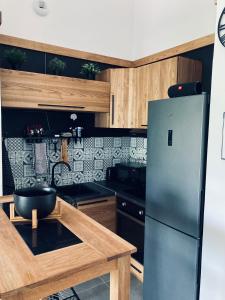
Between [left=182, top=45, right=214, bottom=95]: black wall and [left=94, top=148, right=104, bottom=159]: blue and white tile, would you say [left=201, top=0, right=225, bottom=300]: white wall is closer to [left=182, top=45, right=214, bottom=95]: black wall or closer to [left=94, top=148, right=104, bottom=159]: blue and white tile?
[left=182, top=45, right=214, bottom=95]: black wall

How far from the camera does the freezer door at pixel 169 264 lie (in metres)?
1.78

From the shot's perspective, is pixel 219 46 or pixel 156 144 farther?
pixel 156 144

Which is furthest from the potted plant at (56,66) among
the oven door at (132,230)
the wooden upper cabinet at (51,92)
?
the oven door at (132,230)

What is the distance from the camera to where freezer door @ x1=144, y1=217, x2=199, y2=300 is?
1783mm

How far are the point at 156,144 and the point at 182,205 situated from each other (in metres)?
0.53

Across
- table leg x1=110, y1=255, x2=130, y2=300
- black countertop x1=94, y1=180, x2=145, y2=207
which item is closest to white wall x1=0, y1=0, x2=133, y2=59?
black countertop x1=94, y1=180, x2=145, y2=207

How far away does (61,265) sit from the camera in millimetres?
966

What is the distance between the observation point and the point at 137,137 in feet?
11.3

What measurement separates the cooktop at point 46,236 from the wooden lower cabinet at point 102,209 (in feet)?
4.24

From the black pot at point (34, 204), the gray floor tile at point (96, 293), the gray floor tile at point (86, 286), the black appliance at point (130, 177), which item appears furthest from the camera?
the black appliance at point (130, 177)

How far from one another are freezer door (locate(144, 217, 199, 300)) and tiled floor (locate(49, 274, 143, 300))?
0.24 m

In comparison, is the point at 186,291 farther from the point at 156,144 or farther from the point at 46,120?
the point at 46,120

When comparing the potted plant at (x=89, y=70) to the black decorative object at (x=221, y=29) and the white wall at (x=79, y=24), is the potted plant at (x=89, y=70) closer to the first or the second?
the white wall at (x=79, y=24)

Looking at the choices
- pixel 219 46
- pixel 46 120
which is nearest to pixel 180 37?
pixel 219 46
